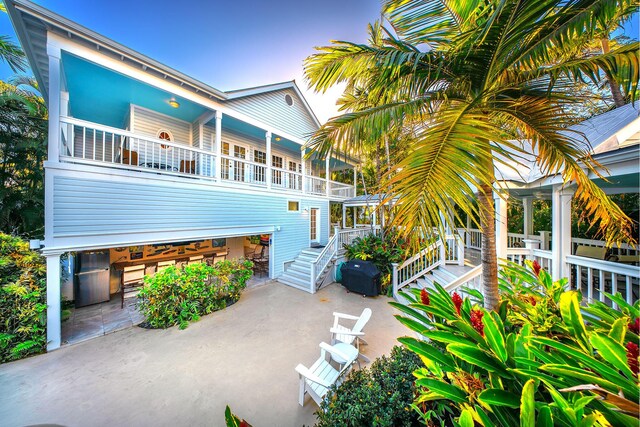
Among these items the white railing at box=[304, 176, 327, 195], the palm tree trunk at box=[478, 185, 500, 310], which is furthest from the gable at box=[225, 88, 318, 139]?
the palm tree trunk at box=[478, 185, 500, 310]

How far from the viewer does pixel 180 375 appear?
3.60 m

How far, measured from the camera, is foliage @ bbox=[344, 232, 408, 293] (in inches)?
304

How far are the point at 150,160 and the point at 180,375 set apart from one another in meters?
7.12

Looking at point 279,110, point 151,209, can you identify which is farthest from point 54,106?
point 279,110

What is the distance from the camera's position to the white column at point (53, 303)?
166 inches

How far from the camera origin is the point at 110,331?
4965 mm

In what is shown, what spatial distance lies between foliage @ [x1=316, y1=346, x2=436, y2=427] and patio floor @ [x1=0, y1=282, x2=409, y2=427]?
3.33ft

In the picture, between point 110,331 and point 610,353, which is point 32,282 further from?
point 610,353

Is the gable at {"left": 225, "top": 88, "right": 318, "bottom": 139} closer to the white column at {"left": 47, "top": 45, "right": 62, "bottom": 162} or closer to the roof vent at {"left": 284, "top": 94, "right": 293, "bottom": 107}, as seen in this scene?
the roof vent at {"left": 284, "top": 94, "right": 293, "bottom": 107}

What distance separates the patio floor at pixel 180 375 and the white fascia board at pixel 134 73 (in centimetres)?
640

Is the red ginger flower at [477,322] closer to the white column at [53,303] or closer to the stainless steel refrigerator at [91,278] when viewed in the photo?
the white column at [53,303]

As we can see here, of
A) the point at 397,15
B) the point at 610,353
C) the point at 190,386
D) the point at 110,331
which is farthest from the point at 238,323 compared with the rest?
the point at 397,15

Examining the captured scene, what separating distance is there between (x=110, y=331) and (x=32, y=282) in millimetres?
1768

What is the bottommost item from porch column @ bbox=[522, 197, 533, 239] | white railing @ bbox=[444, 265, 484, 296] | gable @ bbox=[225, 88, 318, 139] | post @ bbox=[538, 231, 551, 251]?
white railing @ bbox=[444, 265, 484, 296]
